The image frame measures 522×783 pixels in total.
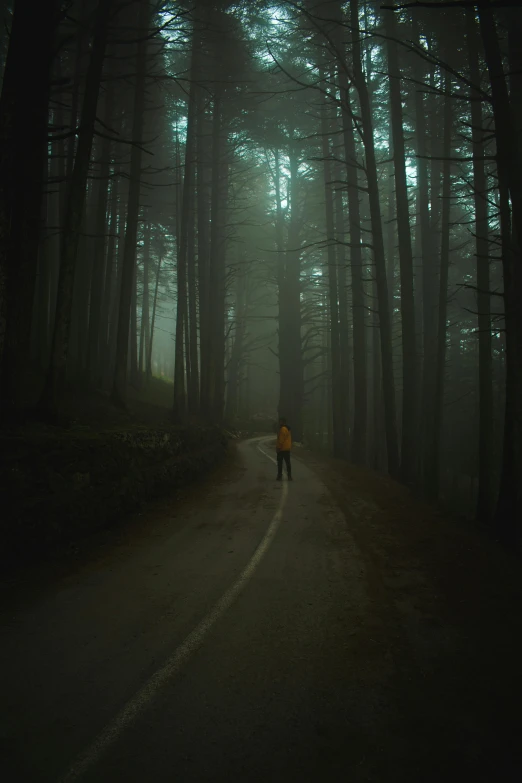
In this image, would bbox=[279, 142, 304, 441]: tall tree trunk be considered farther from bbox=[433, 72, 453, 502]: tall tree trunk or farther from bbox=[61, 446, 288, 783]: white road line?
bbox=[61, 446, 288, 783]: white road line

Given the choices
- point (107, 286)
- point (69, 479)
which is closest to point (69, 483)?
point (69, 479)

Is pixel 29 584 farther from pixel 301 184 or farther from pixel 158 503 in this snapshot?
pixel 301 184

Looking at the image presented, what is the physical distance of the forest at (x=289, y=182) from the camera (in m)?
8.09

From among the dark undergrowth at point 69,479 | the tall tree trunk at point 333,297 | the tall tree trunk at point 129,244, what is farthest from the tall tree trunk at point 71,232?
the tall tree trunk at point 333,297

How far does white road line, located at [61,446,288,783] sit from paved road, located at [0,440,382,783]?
0.01m

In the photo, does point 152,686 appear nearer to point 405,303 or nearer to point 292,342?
point 405,303

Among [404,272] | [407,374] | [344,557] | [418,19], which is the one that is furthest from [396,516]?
[418,19]

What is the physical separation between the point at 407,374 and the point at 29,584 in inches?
458

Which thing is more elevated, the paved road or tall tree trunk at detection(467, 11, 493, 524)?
tall tree trunk at detection(467, 11, 493, 524)

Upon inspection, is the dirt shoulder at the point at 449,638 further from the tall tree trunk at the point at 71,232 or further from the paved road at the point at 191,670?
the tall tree trunk at the point at 71,232

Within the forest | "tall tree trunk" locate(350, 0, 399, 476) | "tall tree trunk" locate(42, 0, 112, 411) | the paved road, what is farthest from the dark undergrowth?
"tall tree trunk" locate(350, 0, 399, 476)

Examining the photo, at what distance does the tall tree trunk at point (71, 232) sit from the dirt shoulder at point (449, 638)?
667 cm

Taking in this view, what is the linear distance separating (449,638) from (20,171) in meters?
9.04

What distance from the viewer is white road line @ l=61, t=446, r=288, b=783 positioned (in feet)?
8.76
